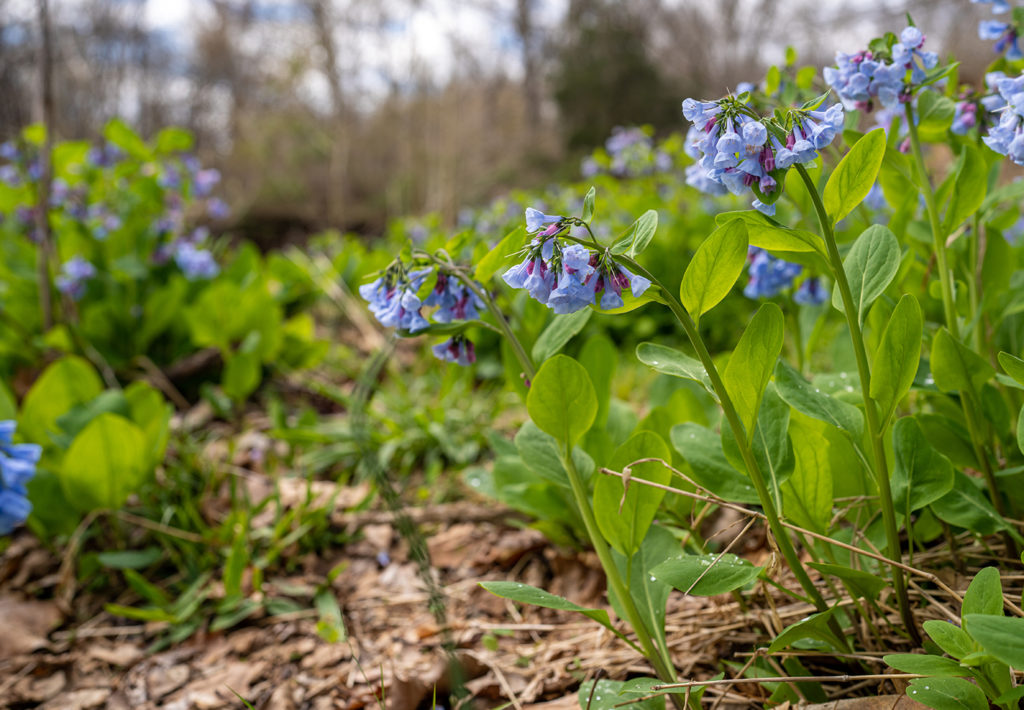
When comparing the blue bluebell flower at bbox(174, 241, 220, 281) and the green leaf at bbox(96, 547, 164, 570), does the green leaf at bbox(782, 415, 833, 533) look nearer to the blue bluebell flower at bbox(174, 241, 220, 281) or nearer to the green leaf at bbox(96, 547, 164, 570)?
the green leaf at bbox(96, 547, 164, 570)

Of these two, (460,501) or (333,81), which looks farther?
(333,81)

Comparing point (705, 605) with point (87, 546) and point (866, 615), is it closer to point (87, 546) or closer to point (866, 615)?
point (866, 615)

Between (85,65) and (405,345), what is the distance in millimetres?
8776

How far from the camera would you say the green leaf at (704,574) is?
2.73 ft

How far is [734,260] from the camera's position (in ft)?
2.67

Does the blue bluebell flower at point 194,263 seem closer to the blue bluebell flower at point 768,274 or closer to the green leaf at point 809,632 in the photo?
the blue bluebell flower at point 768,274

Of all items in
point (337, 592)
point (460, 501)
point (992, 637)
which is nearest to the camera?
point (992, 637)

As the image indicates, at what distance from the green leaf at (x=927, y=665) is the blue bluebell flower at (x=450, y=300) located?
2.32 feet

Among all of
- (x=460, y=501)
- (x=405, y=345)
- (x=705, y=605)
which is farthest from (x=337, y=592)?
(x=405, y=345)

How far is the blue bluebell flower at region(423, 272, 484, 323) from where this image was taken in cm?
103

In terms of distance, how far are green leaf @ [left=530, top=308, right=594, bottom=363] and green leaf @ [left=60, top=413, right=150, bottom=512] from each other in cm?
114

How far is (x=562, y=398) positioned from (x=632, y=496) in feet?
0.62

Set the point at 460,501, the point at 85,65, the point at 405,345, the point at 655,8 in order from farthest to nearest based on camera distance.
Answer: the point at 655,8
the point at 85,65
the point at 405,345
the point at 460,501

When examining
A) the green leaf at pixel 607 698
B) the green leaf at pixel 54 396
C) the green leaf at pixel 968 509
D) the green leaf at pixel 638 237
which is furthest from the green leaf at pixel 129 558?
the green leaf at pixel 968 509
